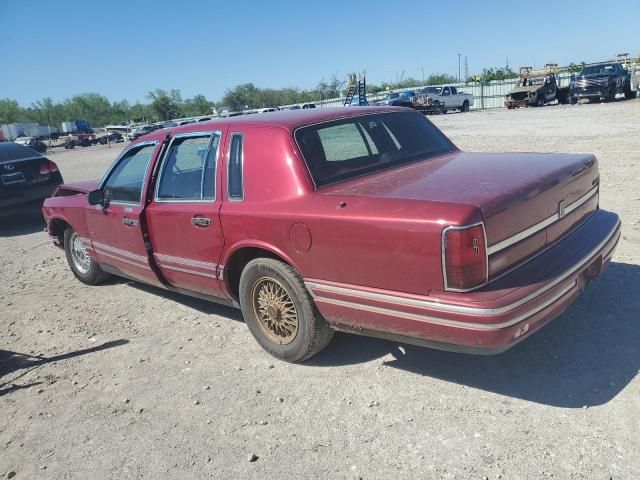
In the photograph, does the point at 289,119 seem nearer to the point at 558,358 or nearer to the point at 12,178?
the point at 558,358

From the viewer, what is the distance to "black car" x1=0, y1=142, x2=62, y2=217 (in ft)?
30.3

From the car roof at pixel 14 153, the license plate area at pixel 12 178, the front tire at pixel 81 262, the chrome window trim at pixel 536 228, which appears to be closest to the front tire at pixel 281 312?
the chrome window trim at pixel 536 228

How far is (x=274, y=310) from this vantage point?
3.68 m

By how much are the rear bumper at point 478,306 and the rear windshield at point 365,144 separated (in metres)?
0.80

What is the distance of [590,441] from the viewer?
8.59 ft

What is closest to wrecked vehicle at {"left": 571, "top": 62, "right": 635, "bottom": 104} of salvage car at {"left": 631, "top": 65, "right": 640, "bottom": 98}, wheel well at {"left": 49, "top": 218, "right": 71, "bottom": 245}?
salvage car at {"left": 631, "top": 65, "right": 640, "bottom": 98}

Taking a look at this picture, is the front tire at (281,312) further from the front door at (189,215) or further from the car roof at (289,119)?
the car roof at (289,119)

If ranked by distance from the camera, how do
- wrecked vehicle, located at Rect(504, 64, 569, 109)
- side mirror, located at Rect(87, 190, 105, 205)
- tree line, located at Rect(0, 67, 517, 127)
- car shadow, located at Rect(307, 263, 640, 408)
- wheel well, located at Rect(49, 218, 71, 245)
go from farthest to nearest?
tree line, located at Rect(0, 67, 517, 127), wrecked vehicle, located at Rect(504, 64, 569, 109), wheel well, located at Rect(49, 218, 71, 245), side mirror, located at Rect(87, 190, 105, 205), car shadow, located at Rect(307, 263, 640, 408)

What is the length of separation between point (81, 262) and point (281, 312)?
Answer: 3.41 metres

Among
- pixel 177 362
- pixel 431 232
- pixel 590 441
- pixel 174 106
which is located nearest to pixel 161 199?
pixel 177 362

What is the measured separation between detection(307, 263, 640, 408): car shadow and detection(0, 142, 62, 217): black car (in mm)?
7649

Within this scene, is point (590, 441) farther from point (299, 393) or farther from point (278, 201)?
point (278, 201)

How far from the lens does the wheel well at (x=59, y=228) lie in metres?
6.07

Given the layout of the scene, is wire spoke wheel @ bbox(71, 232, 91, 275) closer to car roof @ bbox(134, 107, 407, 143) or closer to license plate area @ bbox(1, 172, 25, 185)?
car roof @ bbox(134, 107, 407, 143)
